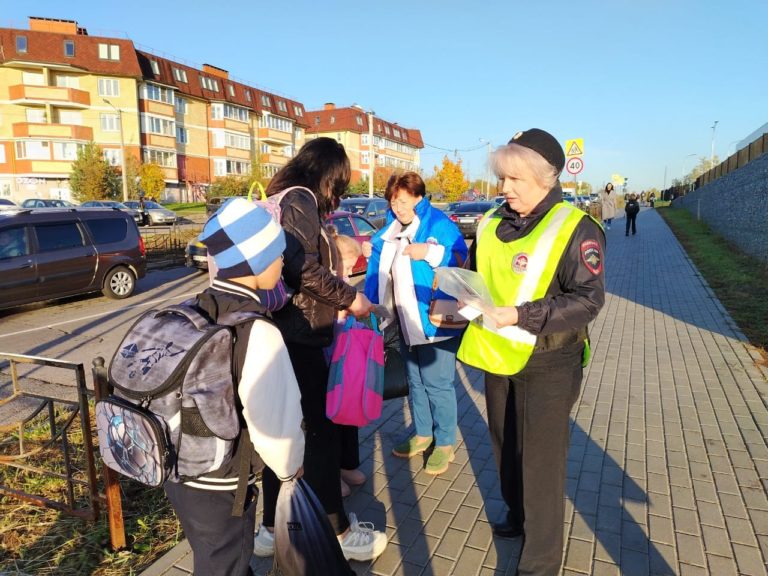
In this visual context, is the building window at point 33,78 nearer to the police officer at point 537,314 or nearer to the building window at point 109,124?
the building window at point 109,124

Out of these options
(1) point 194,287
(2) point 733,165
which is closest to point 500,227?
(1) point 194,287

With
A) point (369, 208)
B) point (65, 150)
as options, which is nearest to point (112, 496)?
point (369, 208)

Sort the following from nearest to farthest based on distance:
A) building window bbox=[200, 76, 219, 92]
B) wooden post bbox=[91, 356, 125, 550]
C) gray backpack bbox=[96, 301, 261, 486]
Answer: gray backpack bbox=[96, 301, 261, 486] < wooden post bbox=[91, 356, 125, 550] < building window bbox=[200, 76, 219, 92]

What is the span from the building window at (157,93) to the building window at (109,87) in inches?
93.0

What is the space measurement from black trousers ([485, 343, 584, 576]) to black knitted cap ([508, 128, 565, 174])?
827mm

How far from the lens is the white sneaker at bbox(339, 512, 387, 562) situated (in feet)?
8.88

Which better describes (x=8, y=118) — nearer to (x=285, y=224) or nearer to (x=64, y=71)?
(x=64, y=71)

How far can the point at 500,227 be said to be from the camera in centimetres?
238

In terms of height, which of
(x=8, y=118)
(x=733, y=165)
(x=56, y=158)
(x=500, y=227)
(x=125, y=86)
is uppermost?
(x=125, y=86)

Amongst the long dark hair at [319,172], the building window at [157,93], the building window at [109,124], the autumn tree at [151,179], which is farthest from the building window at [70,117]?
the long dark hair at [319,172]

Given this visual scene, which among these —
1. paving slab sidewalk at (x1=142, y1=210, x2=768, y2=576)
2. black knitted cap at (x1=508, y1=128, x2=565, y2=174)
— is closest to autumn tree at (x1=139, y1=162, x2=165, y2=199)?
paving slab sidewalk at (x1=142, y1=210, x2=768, y2=576)

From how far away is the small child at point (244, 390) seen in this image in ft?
5.42

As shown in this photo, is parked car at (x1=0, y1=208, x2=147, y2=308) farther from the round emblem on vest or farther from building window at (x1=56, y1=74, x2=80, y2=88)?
building window at (x1=56, y1=74, x2=80, y2=88)

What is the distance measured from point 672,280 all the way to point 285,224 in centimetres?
1230
